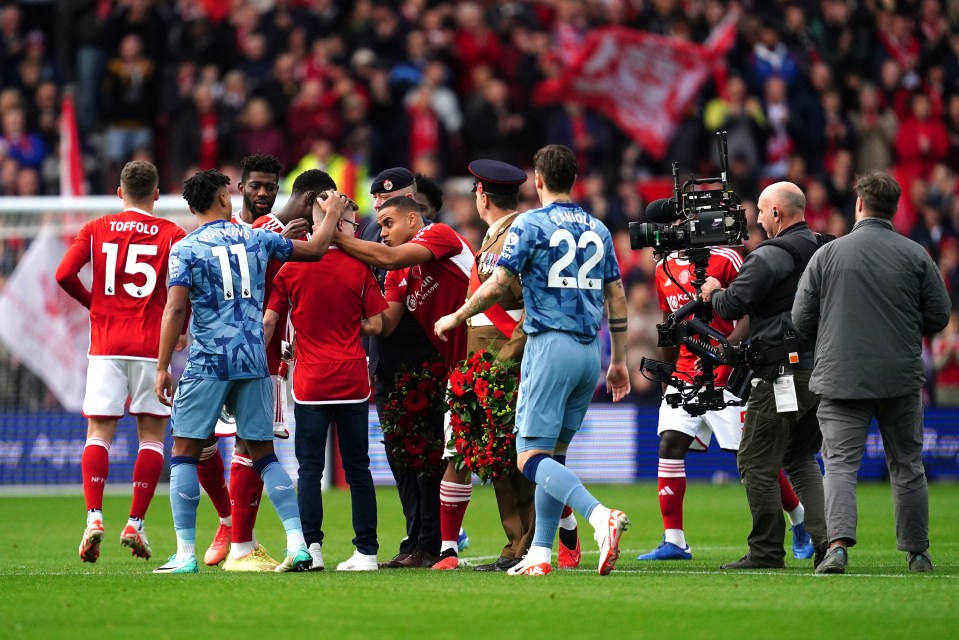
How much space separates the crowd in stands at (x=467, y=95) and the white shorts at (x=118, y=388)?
10.3 meters

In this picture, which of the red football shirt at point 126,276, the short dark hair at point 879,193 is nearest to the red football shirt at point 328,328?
the red football shirt at point 126,276

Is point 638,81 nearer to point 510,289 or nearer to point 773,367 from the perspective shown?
point 773,367

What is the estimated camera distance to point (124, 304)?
419 inches

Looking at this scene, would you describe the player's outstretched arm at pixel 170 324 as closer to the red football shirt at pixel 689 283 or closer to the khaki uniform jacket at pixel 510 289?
the khaki uniform jacket at pixel 510 289

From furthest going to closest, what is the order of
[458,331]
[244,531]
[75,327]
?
[75,327]
[458,331]
[244,531]

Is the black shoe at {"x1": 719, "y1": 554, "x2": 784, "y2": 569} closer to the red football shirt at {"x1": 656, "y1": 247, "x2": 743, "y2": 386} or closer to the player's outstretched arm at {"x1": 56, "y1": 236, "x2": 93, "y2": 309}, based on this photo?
the red football shirt at {"x1": 656, "y1": 247, "x2": 743, "y2": 386}

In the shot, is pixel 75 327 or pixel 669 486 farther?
pixel 75 327

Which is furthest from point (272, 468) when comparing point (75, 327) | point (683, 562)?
point (75, 327)

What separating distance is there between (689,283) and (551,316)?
7.67ft

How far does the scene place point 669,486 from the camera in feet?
36.0

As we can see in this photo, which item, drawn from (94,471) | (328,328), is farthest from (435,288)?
(94,471)

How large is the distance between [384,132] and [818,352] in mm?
13819

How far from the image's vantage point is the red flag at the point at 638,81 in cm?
2269

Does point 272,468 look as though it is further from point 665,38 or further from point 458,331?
point 665,38
